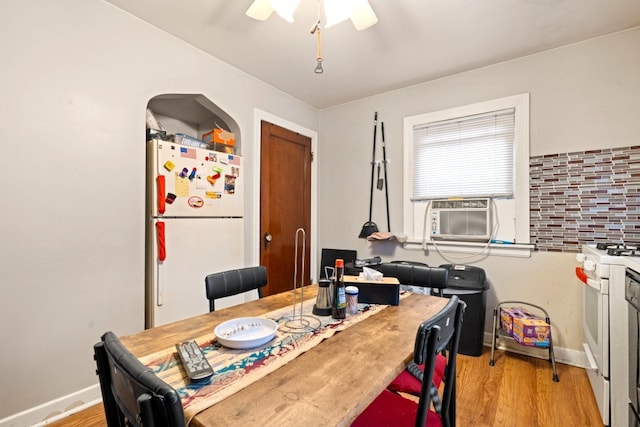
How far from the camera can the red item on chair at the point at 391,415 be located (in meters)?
1.05

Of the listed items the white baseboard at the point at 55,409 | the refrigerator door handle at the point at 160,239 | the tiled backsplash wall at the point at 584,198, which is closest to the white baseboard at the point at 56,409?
the white baseboard at the point at 55,409

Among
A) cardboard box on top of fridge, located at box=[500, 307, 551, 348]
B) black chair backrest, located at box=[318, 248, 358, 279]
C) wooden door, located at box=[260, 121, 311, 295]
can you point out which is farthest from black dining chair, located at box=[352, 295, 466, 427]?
black chair backrest, located at box=[318, 248, 358, 279]

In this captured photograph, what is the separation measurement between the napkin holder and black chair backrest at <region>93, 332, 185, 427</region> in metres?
1.06

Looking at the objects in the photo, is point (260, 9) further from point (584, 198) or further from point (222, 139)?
point (584, 198)

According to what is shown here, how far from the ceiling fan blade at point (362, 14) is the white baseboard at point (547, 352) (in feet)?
9.11

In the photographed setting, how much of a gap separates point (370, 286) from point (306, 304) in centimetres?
35

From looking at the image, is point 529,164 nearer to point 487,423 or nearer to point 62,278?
point 487,423

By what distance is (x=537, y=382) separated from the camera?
7.25ft

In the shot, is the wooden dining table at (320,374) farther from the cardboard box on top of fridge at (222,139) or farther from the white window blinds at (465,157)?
the white window blinds at (465,157)

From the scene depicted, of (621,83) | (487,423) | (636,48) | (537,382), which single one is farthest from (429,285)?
(636,48)

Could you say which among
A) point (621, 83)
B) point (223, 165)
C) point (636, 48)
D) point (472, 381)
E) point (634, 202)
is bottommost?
point (472, 381)

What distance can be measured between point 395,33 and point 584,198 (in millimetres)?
1982

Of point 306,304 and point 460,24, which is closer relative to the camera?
point 306,304

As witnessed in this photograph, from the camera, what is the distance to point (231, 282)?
177cm
